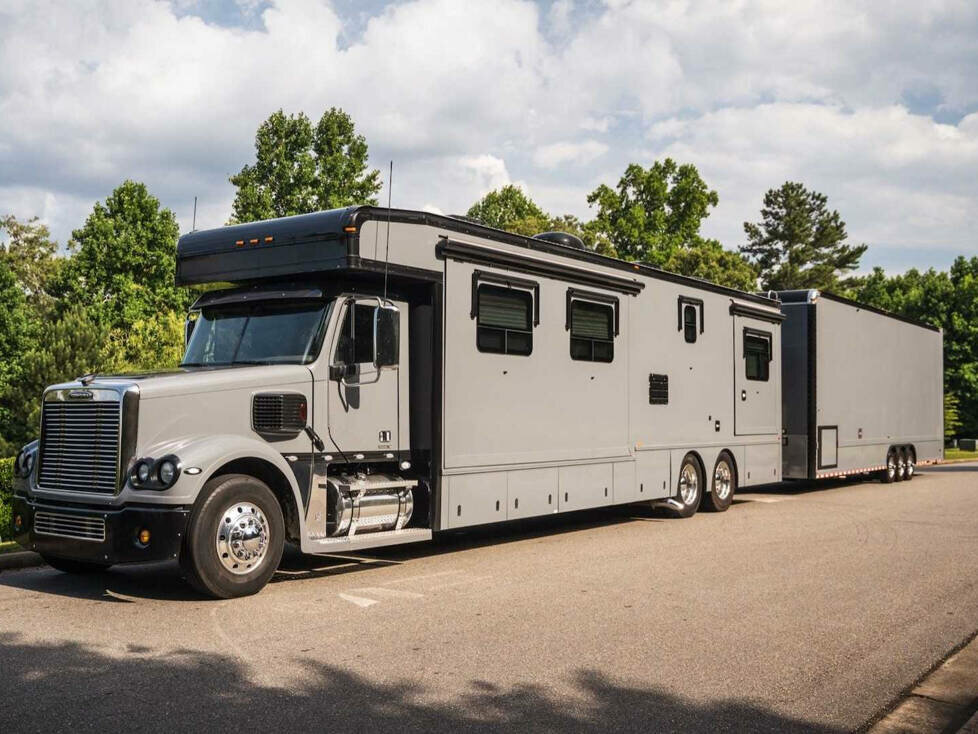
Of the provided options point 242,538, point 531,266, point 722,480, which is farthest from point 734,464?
point 242,538

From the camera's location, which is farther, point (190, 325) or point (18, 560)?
point (190, 325)

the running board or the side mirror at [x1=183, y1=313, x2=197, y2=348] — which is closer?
the running board

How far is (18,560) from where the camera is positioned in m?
9.70

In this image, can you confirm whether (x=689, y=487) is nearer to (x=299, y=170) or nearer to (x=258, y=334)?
(x=258, y=334)

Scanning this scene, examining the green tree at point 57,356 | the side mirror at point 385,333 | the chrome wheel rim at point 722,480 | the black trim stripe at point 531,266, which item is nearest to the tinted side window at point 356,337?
the side mirror at point 385,333

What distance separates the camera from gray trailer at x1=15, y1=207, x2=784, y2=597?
7.96 meters

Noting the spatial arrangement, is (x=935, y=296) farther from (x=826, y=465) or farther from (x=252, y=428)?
(x=252, y=428)

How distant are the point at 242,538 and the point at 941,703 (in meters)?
5.21

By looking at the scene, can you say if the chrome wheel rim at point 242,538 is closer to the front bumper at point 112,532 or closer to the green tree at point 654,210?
the front bumper at point 112,532

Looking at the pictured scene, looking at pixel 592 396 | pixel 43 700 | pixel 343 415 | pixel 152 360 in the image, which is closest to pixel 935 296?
pixel 152 360

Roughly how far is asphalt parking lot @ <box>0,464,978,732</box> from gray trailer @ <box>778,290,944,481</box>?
632 centimetres

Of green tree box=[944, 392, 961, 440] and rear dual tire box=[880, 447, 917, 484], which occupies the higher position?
green tree box=[944, 392, 961, 440]

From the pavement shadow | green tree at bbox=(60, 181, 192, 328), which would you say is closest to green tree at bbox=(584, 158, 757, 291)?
green tree at bbox=(60, 181, 192, 328)

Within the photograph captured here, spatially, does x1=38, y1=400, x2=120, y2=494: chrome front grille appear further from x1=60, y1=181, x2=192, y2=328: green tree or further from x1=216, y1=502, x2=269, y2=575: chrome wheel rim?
x1=60, y1=181, x2=192, y2=328: green tree
